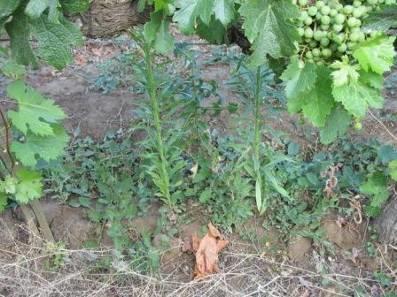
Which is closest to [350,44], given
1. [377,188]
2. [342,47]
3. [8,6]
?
[342,47]

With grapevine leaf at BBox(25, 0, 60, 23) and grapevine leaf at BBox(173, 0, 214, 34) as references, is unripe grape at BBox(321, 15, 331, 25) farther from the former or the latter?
grapevine leaf at BBox(25, 0, 60, 23)

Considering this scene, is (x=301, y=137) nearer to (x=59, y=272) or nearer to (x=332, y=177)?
(x=332, y=177)

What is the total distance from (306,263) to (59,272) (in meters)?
1.22

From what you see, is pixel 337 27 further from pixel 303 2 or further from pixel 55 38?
pixel 55 38

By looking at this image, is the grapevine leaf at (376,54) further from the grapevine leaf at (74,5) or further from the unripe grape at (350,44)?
the grapevine leaf at (74,5)

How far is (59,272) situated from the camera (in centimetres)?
272

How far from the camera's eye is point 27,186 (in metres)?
2.36

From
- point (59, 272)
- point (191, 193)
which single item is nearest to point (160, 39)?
point (191, 193)

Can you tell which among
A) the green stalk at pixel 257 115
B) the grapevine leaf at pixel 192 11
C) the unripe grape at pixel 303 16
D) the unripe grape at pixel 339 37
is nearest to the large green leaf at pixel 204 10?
the grapevine leaf at pixel 192 11

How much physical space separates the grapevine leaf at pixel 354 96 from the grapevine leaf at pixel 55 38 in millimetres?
793

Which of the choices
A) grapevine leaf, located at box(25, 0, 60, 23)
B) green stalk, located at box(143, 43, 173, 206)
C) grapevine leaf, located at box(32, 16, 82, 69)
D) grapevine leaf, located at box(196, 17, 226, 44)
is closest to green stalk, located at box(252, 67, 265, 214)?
green stalk, located at box(143, 43, 173, 206)

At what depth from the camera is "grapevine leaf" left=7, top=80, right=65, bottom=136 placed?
207 cm

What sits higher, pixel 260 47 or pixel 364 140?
pixel 260 47

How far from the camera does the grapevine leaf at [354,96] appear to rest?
1503 millimetres
